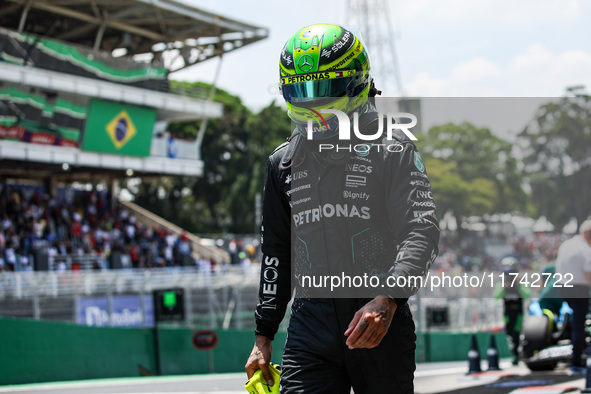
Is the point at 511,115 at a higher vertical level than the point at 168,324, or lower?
higher

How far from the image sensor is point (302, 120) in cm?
302

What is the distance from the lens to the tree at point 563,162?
294 inches

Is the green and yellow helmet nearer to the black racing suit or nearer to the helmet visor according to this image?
the helmet visor

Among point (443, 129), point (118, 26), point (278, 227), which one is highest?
point (118, 26)

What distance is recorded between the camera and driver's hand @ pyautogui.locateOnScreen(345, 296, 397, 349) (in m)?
2.59

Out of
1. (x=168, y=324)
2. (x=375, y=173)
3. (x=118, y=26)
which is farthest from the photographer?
(x=118, y=26)

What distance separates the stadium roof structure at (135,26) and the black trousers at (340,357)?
3267cm

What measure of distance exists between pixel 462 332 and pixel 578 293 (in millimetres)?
10649

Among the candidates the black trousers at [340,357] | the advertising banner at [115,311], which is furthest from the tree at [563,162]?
the advertising banner at [115,311]

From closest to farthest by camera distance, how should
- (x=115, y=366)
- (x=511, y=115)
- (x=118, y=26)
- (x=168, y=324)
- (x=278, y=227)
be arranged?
1. (x=278, y=227)
2. (x=511, y=115)
3. (x=115, y=366)
4. (x=168, y=324)
5. (x=118, y=26)

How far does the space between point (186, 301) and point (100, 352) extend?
5130mm

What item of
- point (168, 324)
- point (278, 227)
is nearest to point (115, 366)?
point (168, 324)

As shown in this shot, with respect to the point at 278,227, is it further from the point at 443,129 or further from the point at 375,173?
the point at 443,129

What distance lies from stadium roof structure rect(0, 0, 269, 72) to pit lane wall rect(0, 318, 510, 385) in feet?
74.6
